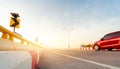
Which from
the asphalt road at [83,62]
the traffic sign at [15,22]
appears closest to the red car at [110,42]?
the asphalt road at [83,62]

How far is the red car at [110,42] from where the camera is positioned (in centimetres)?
1881

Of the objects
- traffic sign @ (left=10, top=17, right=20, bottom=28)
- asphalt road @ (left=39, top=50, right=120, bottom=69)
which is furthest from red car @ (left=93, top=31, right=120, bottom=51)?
traffic sign @ (left=10, top=17, right=20, bottom=28)

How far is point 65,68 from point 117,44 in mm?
13014

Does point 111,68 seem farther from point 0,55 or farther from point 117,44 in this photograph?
point 117,44

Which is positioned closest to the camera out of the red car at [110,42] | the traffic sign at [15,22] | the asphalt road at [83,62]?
the asphalt road at [83,62]

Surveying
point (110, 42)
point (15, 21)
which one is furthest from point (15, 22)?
point (110, 42)

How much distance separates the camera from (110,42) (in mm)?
19672

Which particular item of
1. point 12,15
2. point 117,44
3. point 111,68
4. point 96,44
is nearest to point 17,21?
point 12,15

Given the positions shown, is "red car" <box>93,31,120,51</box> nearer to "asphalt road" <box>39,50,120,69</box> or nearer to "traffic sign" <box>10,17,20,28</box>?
"asphalt road" <box>39,50,120,69</box>

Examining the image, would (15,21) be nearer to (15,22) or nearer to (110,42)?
(15,22)

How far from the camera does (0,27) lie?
14.6 ft

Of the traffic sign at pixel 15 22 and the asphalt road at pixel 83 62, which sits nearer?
the asphalt road at pixel 83 62

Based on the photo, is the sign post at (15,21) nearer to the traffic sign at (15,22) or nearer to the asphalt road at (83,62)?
the traffic sign at (15,22)

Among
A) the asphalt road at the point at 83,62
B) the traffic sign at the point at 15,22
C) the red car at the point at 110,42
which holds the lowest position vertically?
the asphalt road at the point at 83,62
